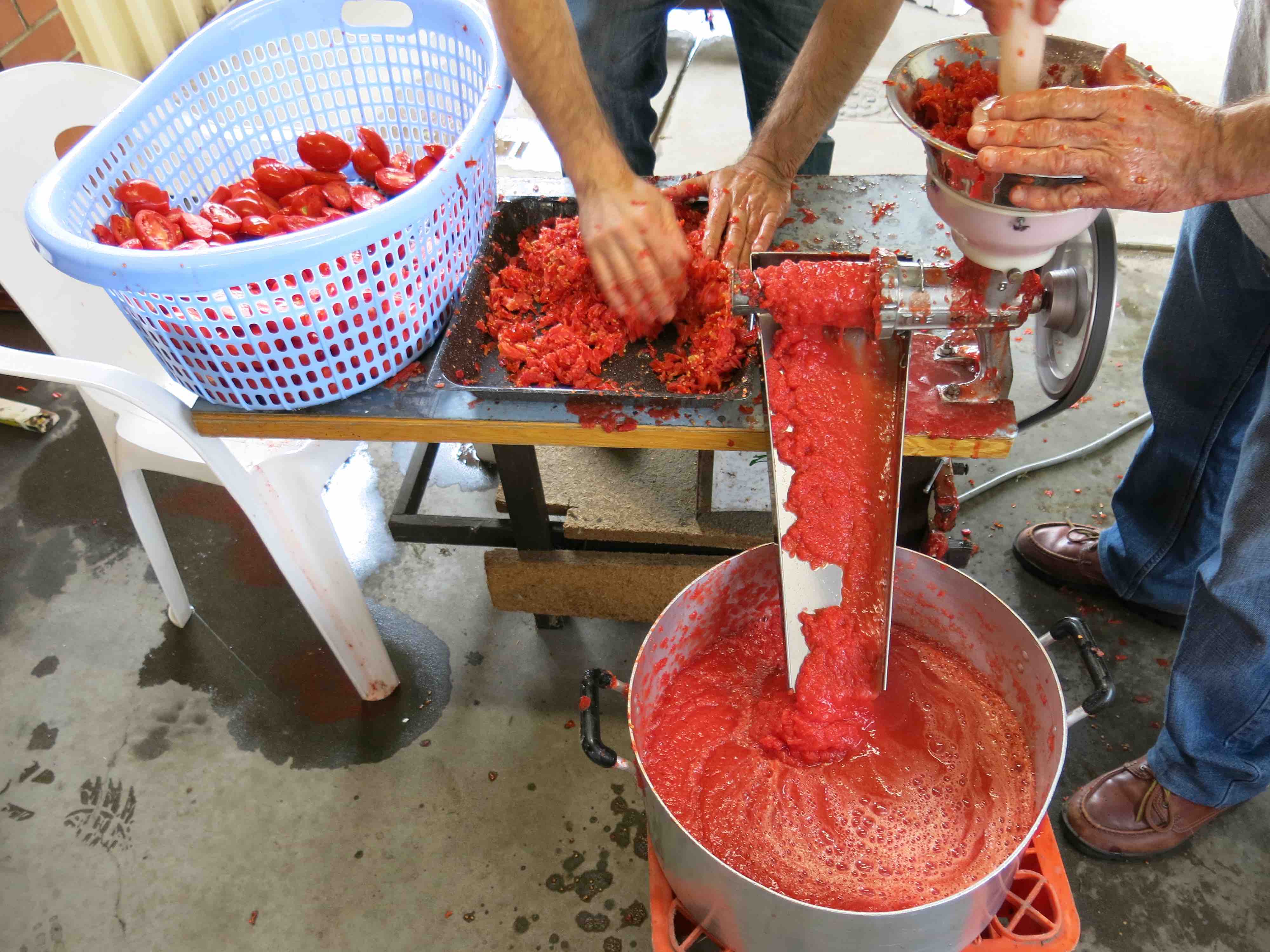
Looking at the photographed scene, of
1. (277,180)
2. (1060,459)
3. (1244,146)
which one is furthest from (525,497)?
(1060,459)

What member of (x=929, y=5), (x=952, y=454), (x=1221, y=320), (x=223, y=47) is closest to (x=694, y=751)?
(x=952, y=454)

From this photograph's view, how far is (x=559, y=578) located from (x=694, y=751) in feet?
2.07

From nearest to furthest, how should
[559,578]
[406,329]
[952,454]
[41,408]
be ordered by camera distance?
[952,454], [406,329], [559,578], [41,408]

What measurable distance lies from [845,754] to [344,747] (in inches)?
46.0

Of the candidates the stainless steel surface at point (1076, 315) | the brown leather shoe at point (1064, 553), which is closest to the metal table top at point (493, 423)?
the stainless steel surface at point (1076, 315)

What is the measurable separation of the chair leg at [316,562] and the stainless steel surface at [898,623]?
0.73 metres

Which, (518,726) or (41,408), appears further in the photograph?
(41,408)

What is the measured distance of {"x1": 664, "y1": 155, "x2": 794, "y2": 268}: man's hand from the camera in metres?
1.49

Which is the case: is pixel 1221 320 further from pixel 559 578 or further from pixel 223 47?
pixel 223 47

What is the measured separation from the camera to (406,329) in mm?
1403

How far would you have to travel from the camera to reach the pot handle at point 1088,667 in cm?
122

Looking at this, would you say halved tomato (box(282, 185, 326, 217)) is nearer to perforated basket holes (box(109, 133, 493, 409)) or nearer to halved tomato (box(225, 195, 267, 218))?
halved tomato (box(225, 195, 267, 218))

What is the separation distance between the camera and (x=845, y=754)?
4.40 feet

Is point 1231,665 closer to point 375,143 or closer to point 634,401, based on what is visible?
point 634,401
